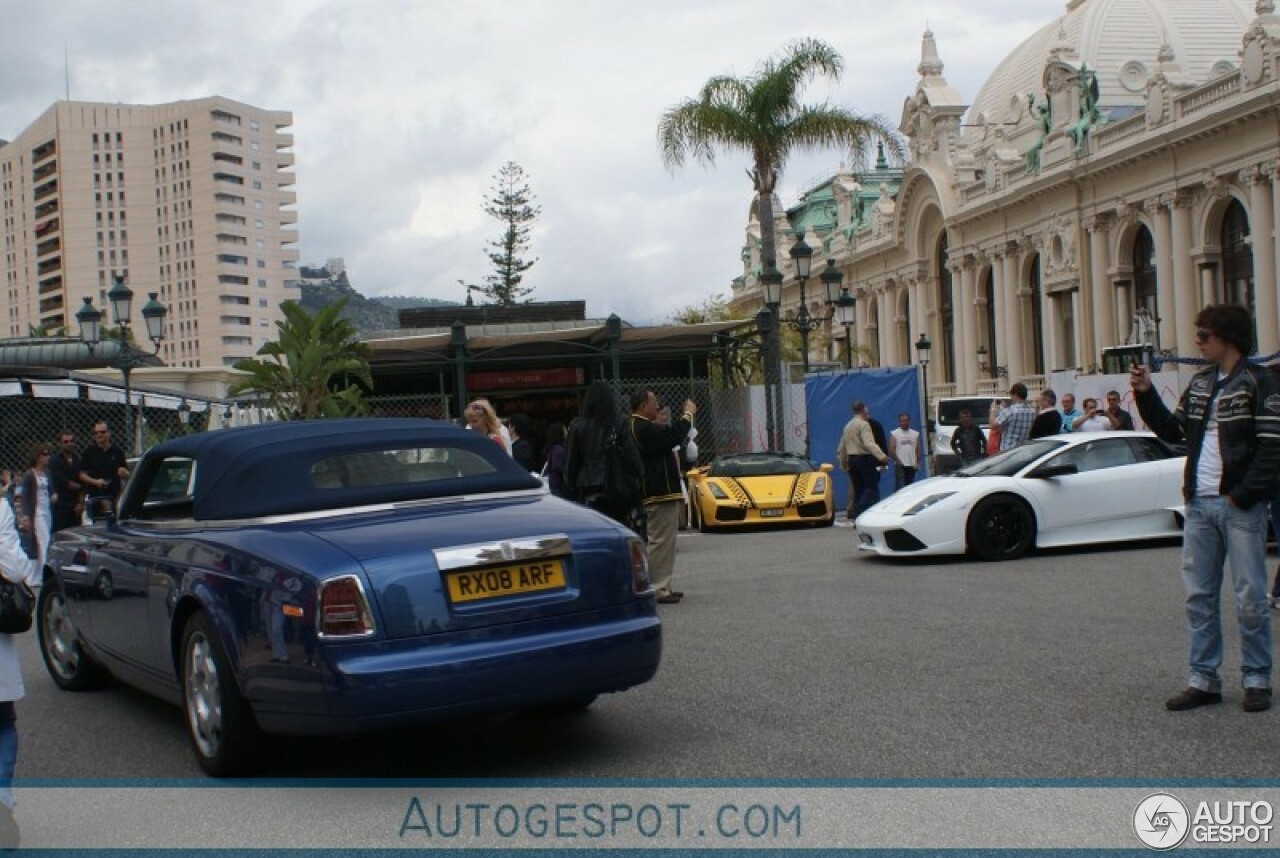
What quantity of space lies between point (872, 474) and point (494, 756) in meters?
13.9

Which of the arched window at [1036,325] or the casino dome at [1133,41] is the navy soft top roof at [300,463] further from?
the casino dome at [1133,41]

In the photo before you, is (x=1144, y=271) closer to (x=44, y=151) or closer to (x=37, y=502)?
(x=37, y=502)

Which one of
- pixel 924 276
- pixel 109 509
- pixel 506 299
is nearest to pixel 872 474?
pixel 109 509

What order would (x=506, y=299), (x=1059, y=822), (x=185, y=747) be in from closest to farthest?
1. (x=1059, y=822)
2. (x=185, y=747)
3. (x=506, y=299)

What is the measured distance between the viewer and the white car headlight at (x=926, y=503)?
13.9 metres

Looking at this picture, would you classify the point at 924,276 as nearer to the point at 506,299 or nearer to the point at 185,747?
the point at 506,299

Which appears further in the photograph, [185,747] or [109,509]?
[109,509]

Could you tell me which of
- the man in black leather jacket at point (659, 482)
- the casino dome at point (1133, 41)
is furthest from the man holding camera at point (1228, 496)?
the casino dome at point (1133, 41)

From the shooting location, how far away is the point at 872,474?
19.7m

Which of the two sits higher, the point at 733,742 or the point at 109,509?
the point at 109,509

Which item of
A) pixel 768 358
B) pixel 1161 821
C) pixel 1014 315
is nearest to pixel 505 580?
pixel 1161 821

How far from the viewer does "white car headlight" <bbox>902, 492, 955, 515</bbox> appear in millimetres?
13875

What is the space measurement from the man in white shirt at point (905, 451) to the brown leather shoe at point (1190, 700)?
48.2 ft

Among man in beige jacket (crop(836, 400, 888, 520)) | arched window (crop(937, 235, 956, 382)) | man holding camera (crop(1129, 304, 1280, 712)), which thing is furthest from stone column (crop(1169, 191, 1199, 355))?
man holding camera (crop(1129, 304, 1280, 712))
